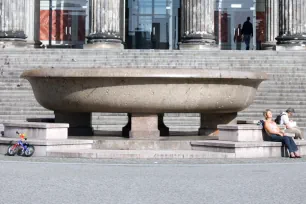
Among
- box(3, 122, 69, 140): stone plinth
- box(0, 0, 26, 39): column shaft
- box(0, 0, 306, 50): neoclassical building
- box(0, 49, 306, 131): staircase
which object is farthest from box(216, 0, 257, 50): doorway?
box(3, 122, 69, 140): stone plinth

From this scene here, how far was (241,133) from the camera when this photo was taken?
565 inches

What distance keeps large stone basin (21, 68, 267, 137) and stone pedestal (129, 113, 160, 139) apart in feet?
0.10

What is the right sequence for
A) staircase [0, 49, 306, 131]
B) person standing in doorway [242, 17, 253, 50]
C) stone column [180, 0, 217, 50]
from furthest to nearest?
person standing in doorway [242, 17, 253, 50]
stone column [180, 0, 217, 50]
staircase [0, 49, 306, 131]

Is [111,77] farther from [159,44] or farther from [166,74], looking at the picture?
[159,44]

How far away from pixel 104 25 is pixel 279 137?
2104 cm

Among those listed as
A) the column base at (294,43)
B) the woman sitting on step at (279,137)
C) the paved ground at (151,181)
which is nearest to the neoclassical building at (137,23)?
the column base at (294,43)

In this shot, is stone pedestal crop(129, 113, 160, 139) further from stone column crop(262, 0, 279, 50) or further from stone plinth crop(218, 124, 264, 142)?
stone column crop(262, 0, 279, 50)

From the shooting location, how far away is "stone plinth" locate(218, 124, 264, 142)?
1434cm

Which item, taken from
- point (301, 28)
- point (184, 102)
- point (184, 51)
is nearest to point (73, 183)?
point (184, 102)

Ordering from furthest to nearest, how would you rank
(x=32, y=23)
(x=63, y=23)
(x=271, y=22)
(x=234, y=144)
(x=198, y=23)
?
1. (x=63, y=23)
2. (x=32, y=23)
3. (x=271, y=22)
4. (x=198, y=23)
5. (x=234, y=144)

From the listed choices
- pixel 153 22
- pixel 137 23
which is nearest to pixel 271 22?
pixel 153 22

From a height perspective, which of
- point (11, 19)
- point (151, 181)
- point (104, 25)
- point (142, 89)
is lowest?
point (151, 181)

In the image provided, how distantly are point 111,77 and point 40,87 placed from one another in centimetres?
193

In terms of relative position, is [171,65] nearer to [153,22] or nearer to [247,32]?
[247,32]
